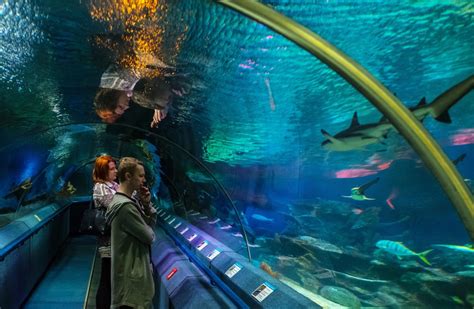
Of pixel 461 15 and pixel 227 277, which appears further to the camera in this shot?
pixel 227 277

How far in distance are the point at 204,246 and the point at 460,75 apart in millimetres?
4096

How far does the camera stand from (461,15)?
342 cm

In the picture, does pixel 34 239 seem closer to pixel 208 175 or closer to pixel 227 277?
pixel 208 175

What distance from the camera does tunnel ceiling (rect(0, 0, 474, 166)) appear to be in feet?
10.9

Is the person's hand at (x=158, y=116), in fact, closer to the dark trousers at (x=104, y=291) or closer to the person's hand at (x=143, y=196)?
the person's hand at (x=143, y=196)

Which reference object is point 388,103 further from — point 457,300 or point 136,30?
point 457,300

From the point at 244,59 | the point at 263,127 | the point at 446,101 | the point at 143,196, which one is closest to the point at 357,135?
the point at 263,127

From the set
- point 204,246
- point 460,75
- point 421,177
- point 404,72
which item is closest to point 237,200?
point 204,246

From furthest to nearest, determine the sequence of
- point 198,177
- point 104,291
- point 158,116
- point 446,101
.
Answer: point 198,177 < point 158,116 < point 104,291 < point 446,101

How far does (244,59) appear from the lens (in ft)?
13.0

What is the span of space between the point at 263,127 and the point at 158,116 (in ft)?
7.85

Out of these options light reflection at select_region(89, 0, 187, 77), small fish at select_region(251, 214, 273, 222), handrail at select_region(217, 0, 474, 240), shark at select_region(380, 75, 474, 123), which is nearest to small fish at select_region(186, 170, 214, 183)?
small fish at select_region(251, 214, 273, 222)

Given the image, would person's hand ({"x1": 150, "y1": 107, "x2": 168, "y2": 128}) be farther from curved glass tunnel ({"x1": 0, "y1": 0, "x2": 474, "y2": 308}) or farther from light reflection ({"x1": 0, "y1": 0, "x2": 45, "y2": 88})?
light reflection ({"x1": 0, "y1": 0, "x2": 45, "y2": 88})

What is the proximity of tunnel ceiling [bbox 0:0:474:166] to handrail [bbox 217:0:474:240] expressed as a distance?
63.2 inches
